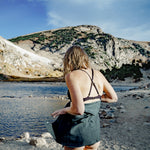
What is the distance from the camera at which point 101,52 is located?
127m

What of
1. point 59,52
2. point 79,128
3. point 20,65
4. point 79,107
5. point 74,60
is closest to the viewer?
point 79,107

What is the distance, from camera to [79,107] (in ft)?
7.28

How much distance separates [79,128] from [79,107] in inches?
13.1

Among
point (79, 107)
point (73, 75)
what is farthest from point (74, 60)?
point (79, 107)

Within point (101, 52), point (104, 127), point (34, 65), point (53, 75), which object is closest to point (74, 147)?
point (104, 127)

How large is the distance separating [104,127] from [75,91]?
6.20 meters

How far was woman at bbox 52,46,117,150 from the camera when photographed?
225 centimetres

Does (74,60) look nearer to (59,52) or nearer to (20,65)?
(20,65)

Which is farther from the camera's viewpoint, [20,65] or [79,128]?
[20,65]

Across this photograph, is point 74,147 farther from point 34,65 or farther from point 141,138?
point 34,65

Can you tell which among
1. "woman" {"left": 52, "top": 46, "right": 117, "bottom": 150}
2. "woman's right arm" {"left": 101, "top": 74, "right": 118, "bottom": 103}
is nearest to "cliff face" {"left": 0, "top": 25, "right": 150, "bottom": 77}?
"woman's right arm" {"left": 101, "top": 74, "right": 118, "bottom": 103}

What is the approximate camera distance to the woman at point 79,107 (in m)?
2.25

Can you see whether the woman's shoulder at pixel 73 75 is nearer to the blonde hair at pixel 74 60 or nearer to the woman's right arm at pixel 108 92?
the blonde hair at pixel 74 60

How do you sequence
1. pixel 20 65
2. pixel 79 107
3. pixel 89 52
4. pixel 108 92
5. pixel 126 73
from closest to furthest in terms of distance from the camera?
pixel 79 107, pixel 108 92, pixel 126 73, pixel 20 65, pixel 89 52
